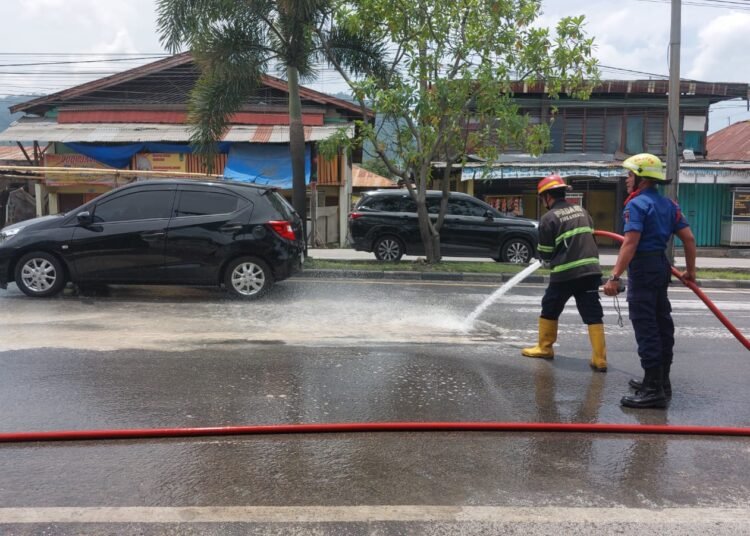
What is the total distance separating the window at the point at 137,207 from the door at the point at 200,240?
0.59 feet

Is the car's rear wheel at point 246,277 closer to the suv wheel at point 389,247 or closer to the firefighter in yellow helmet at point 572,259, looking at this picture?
the firefighter in yellow helmet at point 572,259

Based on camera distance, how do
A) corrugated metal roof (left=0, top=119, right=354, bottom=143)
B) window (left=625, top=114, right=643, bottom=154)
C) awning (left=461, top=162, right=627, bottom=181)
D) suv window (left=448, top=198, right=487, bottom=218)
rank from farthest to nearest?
window (left=625, top=114, right=643, bottom=154) → awning (left=461, top=162, right=627, bottom=181) → corrugated metal roof (left=0, top=119, right=354, bottom=143) → suv window (left=448, top=198, right=487, bottom=218)

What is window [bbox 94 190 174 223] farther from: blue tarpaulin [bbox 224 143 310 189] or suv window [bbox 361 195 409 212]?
blue tarpaulin [bbox 224 143 310 189]

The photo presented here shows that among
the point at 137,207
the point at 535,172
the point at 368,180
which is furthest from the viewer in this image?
the point at 368,180

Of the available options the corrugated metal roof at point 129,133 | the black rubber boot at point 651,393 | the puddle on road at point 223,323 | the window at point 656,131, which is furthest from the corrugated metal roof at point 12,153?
the black rubber boot at point 651,393

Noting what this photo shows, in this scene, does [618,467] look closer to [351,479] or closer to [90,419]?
[351,479]

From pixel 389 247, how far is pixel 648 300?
435 inches

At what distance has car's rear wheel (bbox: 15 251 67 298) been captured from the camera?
8.75m

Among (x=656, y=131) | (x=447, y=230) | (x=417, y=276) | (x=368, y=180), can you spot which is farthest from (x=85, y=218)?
(x=656, y=131)

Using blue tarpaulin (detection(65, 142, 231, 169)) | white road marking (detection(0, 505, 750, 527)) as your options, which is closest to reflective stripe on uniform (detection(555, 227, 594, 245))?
white road marking (detection(0, 505, 750, 527))

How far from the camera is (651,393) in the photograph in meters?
4.82

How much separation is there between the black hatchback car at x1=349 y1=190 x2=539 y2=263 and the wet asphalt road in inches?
299

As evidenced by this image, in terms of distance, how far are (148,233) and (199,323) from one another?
2109mm

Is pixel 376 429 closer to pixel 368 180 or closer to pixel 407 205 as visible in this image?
pixel 407 205
